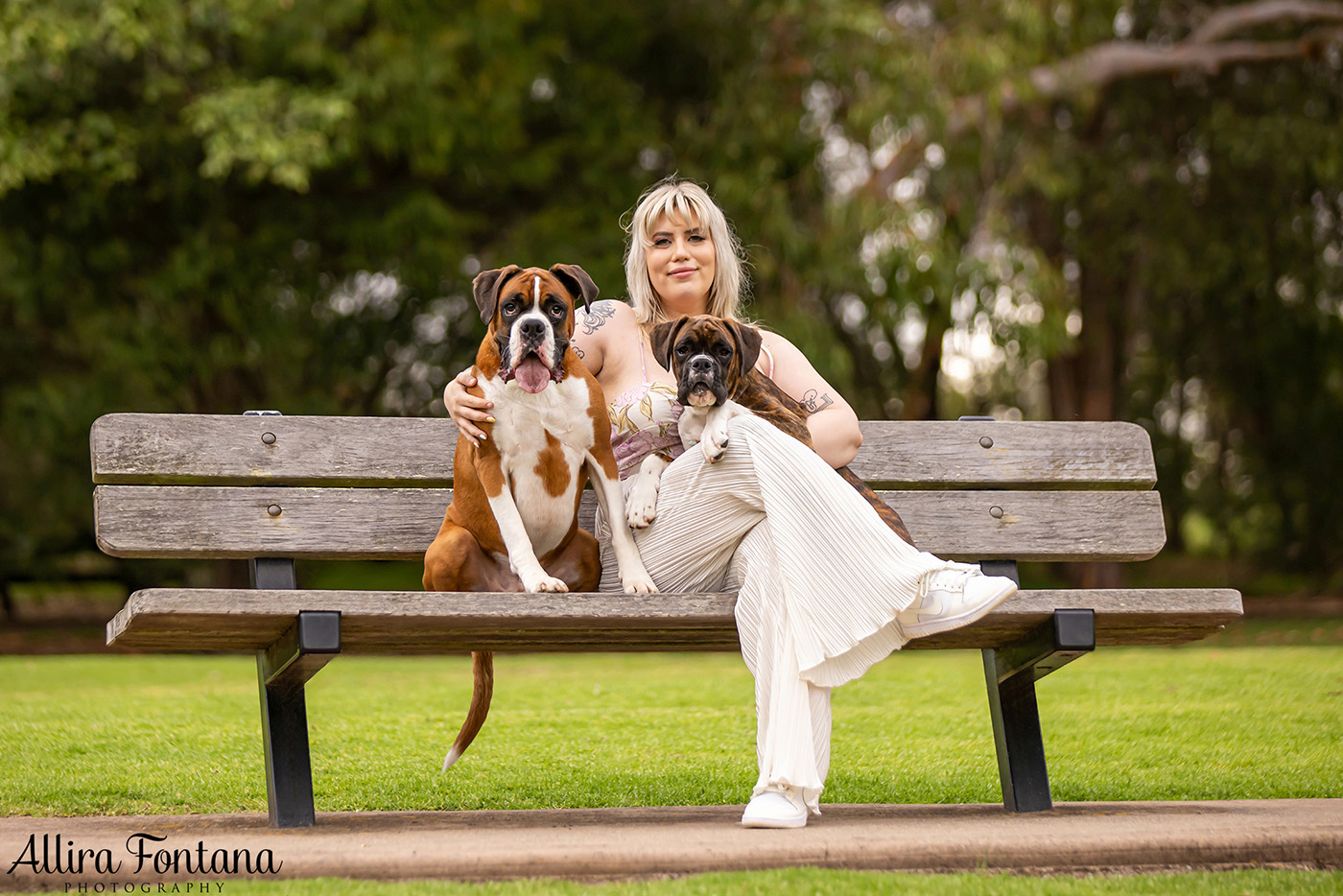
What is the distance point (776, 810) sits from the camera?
3195 millimetres

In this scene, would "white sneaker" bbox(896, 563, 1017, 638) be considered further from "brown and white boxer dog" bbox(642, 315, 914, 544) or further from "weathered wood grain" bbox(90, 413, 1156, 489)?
"weathered wood grain" bbox(90, 413, 1156, 489)

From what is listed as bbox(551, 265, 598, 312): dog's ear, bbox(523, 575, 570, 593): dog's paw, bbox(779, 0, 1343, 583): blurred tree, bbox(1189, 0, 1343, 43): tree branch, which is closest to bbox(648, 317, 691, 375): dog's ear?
bbox(551, 265, 598, 312): dog's ear

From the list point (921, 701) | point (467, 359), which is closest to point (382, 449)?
point (921, 701)

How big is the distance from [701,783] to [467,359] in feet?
36.6

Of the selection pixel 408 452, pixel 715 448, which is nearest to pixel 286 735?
pixel 408 452

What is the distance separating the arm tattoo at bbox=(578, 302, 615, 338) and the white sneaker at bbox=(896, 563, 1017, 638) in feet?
5.13

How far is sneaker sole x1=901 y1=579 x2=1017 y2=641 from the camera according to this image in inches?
125

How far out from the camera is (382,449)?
4.07m

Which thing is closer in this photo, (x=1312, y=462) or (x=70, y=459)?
(x=70, y=459)

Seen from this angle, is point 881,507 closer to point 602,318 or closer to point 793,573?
point 793,573

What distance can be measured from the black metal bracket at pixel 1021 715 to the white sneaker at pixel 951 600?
0.42m

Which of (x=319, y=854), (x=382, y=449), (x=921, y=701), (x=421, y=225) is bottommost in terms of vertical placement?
(x=921, y=701)

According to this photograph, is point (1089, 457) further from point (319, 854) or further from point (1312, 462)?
point (1312, 462)

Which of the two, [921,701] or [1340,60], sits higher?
[1340,60]
